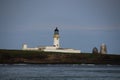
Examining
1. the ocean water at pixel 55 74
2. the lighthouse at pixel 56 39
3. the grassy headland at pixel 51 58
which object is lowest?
the ocean water at pixel 55 74

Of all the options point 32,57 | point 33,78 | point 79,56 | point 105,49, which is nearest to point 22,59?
point 32,57

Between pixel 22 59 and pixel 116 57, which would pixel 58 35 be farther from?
pixel 116 57

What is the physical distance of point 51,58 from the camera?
135500mm

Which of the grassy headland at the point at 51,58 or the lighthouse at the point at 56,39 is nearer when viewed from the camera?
the grassy headland at the point at 51,58

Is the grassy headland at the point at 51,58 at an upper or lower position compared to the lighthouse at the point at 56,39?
lower

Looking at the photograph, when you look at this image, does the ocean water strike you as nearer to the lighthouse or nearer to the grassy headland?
the grassy headland

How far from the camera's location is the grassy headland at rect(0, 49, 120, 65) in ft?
427

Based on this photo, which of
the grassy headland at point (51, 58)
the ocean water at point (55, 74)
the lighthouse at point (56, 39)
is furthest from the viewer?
the lighthouse at point (56, 39)

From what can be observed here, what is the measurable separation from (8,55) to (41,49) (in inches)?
317

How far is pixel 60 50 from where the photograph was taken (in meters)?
131

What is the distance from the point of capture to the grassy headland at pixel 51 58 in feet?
427

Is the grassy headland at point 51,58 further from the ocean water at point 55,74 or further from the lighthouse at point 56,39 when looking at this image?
the ocean water at point 55,74

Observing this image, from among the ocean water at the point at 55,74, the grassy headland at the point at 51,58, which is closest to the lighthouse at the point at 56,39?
the grassy headland at the point at 51,58

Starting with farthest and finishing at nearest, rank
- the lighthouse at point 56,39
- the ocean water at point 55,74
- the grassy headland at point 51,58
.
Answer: the lighthouse at point 56,39
the grassy headland at point 51,58
the ocean water at point 55,74
